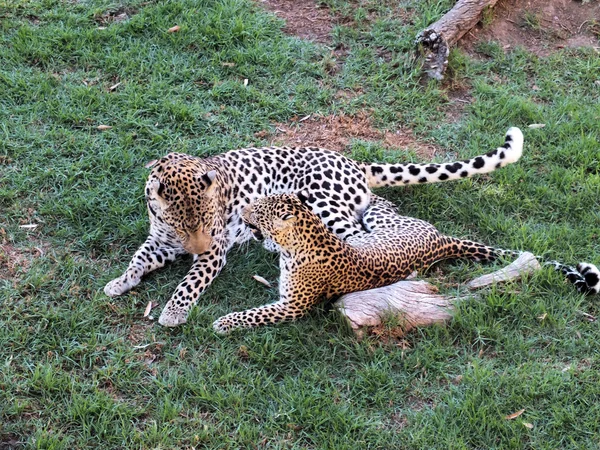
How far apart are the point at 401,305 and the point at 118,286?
7.82 feet

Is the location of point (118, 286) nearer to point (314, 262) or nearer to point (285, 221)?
point (285, 221)

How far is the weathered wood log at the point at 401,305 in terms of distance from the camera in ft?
20.9

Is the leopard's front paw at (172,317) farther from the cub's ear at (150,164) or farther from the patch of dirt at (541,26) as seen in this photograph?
the patch of dirt at (541,26)

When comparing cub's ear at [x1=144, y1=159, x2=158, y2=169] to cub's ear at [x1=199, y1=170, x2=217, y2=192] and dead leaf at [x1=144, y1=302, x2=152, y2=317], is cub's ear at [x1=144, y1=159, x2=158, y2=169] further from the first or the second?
dead leaf at [x1=144, y1=302, x2=152, y2=317]

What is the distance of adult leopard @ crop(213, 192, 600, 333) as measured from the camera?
6.54 metres

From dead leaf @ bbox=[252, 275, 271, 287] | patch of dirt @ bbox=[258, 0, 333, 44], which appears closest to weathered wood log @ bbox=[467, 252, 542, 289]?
dead leaf @ bbox=[252, 275, 271, 287]

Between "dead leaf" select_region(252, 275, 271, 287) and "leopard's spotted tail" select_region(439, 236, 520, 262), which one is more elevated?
"leopard's spotted tail" select_region(439, 236, 520, 262)

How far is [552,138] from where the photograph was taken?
28.7 ft

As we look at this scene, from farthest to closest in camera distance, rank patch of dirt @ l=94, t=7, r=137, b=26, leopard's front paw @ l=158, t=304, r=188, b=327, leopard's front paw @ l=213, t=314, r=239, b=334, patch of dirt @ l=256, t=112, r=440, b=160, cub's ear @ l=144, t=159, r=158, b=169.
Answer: patch of dirt @ l=94, t=7, r=137, b=26
patch of dirt @ l=256, t=112, r=440, b=160
cub's ear @ l=144, t=159, r=158, b=169
leopard's front paw @ l=158, t=304, r=188, b=327
leopard's front paw @ l=213, t=314, r=239, b=334

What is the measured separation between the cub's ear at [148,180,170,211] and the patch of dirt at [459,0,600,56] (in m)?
4.83

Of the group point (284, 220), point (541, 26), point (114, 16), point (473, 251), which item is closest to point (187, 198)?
point (284, 220)

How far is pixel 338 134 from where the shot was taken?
8930 mm

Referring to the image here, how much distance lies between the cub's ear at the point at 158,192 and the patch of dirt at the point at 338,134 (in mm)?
2232

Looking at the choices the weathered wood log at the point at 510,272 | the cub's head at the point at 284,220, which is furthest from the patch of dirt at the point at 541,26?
the cub's head at the point at 284,220
